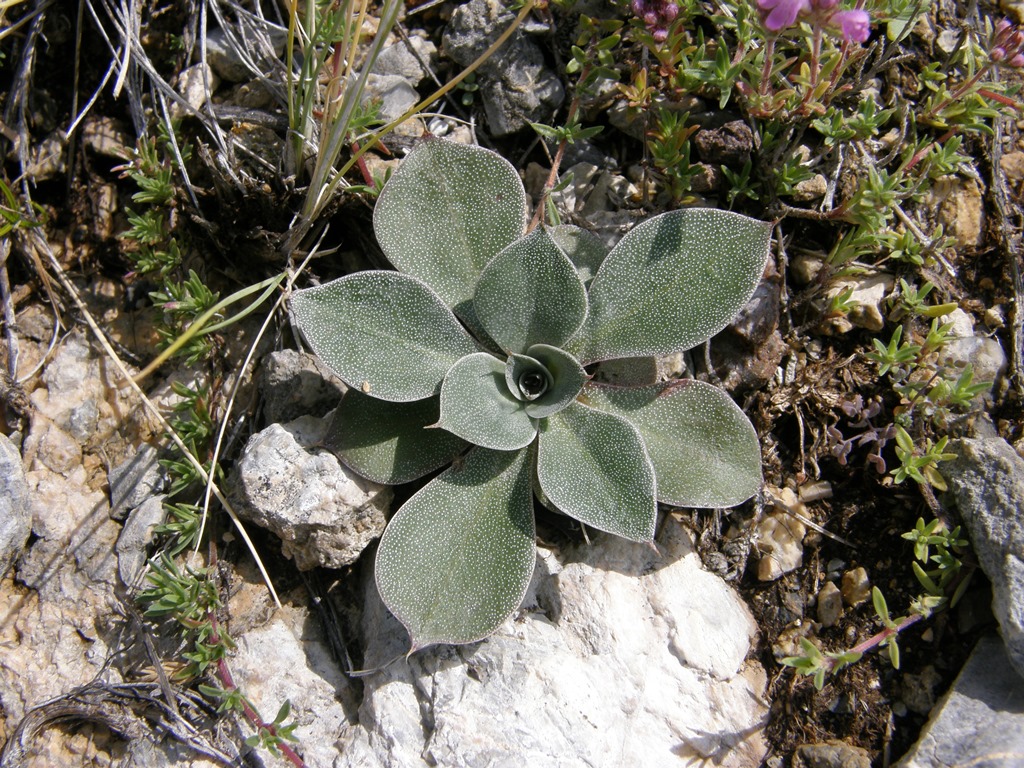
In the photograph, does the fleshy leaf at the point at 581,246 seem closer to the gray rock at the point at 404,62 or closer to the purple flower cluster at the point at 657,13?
the purple flower cluster at the point at 657,13

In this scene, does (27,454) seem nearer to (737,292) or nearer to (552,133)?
(552,133)

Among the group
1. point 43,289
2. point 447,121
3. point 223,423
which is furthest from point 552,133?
point 43,289

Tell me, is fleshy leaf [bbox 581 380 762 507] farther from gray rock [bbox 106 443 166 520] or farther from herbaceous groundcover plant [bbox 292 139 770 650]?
gray rock [bbox 106 443 166 520]

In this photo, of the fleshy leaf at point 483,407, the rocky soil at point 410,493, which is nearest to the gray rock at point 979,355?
the rocky soil at point 410,493

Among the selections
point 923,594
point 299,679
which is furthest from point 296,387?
point 923,594

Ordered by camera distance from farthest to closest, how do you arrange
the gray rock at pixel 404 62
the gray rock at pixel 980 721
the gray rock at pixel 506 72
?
1. the gray rock at pixel 404 62
2. the gray rock at pixel 506 72
3. the gray rock at pixel 980 721

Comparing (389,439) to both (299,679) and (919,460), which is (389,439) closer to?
(299,679)

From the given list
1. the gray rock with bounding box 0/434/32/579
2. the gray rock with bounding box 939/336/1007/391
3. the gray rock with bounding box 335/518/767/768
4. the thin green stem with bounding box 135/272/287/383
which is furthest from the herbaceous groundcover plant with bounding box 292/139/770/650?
the gray rock with bounding box 0/434/32/579
